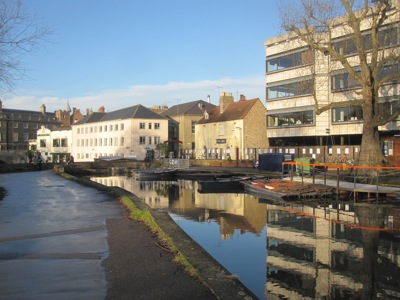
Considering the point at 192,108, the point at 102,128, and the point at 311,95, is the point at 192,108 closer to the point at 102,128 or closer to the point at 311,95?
the point at 102,128

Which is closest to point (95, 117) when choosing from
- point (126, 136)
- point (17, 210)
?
point (126, 136)

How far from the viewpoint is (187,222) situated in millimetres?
14844

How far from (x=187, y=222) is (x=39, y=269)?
26.9 feet

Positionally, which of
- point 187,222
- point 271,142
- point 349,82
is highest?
point 349,82

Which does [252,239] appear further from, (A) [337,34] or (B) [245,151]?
(B) [245,151]

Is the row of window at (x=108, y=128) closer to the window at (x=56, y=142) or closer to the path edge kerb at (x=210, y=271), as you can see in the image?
the window at (x=56, y=142)

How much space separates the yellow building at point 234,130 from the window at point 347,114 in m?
11.6

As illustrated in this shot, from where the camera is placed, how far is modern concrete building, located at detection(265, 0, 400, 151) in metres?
38.4

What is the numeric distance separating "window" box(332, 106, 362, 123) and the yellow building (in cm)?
1162

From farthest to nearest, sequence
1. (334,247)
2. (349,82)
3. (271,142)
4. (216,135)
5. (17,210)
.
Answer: (216,135)
(271,142)
(349,82)
(17,210)
(334,247)

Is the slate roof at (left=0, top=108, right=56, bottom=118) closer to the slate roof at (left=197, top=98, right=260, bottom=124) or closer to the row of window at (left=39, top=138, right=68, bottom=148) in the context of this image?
the row of window at (left=39, top=138, right=68, bottom=148)

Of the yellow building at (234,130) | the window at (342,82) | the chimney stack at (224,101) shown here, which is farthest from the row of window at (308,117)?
the chimney stack at (224,101)

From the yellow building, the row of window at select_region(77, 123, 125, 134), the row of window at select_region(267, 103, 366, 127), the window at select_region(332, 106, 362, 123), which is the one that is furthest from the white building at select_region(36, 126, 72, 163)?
the window at select_region(332, 106, 362, 123)

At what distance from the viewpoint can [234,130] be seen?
188 feet
